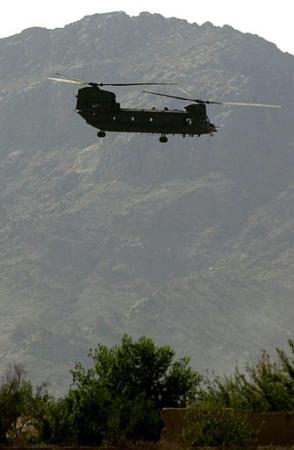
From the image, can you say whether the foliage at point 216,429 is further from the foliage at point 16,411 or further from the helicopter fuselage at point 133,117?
the helicopter fuselage at point 133,117

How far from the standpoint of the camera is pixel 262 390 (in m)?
65.4

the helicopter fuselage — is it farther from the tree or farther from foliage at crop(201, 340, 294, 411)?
foliage at crop(201, 340, 294, 411)

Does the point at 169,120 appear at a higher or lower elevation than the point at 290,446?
higher

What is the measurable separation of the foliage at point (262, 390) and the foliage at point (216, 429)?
729 cm

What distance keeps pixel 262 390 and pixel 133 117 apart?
20541 millimetres

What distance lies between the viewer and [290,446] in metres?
55.7

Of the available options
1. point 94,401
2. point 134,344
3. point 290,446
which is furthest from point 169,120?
point 290,446

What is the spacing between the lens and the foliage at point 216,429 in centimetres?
5361

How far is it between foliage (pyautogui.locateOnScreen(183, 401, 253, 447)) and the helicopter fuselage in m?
25.0

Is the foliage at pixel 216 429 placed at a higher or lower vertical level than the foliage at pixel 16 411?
lower

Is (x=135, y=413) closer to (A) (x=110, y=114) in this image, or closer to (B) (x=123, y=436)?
(B) (x=123, y=436)

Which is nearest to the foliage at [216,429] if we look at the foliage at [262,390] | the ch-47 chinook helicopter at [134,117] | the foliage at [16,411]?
the foliage at [262,390]

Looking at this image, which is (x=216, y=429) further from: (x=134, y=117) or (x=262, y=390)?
(x=134, y=117)

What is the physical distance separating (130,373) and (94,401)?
6467mm
